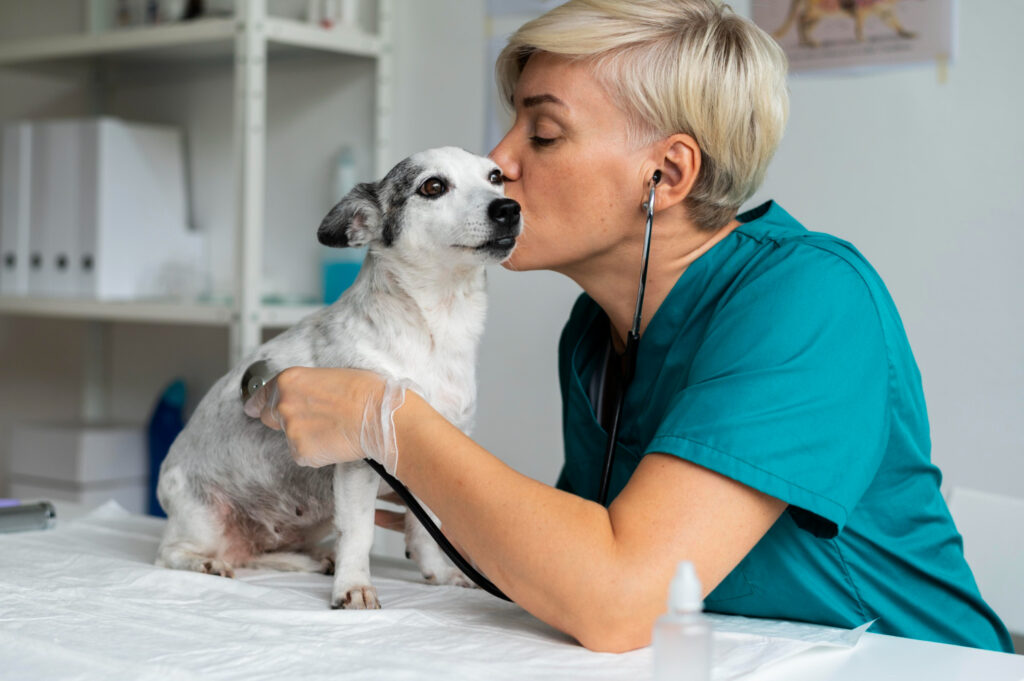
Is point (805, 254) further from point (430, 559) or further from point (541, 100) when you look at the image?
point (430, 559)

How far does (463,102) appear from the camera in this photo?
2.24m

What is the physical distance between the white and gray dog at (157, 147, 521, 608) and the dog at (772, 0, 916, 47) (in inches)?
36.1

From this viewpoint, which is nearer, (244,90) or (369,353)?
(369,353)

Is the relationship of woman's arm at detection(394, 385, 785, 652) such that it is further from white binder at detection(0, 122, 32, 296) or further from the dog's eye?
white binder at detection(0, 122, 32, 296)

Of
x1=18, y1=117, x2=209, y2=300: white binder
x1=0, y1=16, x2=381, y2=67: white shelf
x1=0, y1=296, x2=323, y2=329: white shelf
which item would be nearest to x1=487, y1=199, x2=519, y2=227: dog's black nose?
x1=0, y1=296, x2=323, y2=329: white shelf

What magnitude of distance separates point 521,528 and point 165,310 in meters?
1.53

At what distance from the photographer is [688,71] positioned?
1.05 m

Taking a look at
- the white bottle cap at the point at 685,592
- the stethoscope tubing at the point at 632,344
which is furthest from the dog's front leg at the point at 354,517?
the white bottle cap at the point at 685,592

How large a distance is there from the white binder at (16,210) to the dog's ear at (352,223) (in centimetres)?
167

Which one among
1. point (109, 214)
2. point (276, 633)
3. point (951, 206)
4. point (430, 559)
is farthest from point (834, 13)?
point (109, 214)

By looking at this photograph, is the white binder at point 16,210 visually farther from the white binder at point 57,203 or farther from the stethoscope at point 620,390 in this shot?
the stethoscope at point 620,390

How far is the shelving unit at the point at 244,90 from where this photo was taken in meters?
2.06

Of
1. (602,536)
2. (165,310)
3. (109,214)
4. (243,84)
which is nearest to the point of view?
(602,536)

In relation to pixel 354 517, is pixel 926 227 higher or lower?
higher
